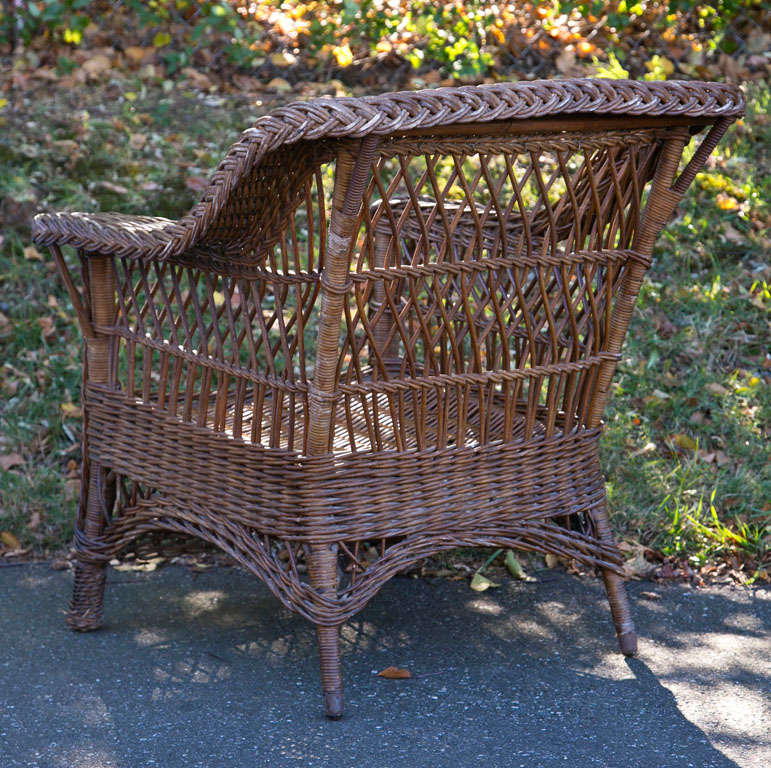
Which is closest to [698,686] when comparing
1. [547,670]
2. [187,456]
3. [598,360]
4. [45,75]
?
[547,670]

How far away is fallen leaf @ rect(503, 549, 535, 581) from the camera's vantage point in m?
2.81

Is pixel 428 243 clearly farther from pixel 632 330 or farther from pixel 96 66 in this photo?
pixel 96 66

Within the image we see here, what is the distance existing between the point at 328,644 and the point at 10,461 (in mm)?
1650

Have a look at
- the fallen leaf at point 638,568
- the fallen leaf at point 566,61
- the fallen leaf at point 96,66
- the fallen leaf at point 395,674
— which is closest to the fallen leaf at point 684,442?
the fallen leaf at point 638,568

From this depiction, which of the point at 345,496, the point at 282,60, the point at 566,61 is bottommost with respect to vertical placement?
the point at 345,496

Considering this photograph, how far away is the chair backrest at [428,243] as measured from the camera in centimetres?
174

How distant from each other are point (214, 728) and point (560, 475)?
896 millimetres

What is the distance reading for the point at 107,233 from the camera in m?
2.13

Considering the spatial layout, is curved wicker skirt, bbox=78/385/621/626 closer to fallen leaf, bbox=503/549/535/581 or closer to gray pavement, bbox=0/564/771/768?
gray pavement, bbox=0/564/771/768

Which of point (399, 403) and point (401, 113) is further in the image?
point (399, 403)

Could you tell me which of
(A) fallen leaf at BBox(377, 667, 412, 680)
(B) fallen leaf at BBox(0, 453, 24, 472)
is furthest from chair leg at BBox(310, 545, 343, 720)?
(B) fallen leaf at BBox(0, 453, 24, 472)

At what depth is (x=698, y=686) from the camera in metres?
2.26

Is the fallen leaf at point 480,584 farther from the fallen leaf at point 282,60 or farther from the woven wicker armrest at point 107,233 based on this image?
the fallen leaf at point 282,60

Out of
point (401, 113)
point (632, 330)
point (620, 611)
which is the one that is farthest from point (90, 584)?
point (632, 330)
